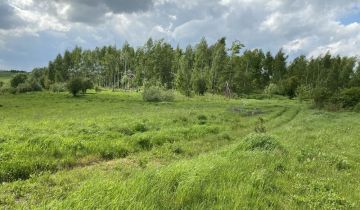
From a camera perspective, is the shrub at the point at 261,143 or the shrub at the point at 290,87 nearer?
the shrub at the point at 261,143

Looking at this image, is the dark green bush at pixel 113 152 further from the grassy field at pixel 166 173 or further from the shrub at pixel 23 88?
the shrub at pixel 23 88

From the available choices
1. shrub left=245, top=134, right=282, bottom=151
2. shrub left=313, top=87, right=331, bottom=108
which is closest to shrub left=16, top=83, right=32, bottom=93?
shrub left=313, top=87, right=331, bottom=108

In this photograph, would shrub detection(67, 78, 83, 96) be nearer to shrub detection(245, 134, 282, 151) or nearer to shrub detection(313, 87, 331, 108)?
shrub detection(313, 87, 331, 108)

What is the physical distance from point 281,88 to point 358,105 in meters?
47.6

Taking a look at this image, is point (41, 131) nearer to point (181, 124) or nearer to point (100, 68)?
point (181, 124)

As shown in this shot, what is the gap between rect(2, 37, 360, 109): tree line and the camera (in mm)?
93562

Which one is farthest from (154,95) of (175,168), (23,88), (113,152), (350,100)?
(175,168)

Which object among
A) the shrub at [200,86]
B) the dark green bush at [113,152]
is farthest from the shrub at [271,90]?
the dark green bush at [113,152]

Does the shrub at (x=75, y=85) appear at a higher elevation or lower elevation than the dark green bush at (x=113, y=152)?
higher

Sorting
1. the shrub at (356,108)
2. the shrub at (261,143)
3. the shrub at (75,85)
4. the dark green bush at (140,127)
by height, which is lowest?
the shrub at (356,108)

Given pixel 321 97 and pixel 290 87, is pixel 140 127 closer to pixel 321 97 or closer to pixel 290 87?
pixel 321 97

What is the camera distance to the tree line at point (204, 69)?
93.6m

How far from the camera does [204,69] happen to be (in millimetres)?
95500

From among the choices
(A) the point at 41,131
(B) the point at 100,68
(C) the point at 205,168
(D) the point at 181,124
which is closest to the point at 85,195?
(C) the point at 205,168
